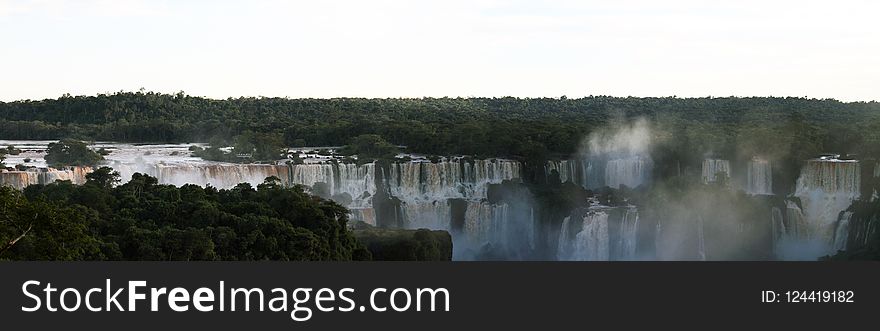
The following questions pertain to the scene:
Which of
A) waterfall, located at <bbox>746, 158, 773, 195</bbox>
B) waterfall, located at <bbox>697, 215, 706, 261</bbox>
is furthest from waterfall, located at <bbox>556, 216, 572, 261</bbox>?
waterfall, located at <bbox>746, 158, 773, 195</bbox>

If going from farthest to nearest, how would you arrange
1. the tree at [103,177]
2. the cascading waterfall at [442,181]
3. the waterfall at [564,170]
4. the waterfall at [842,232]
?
the waterfall at [564,170] → the cascading waterfall at [442,181] → the waterfall at [842,232] → the tree at [103,177]

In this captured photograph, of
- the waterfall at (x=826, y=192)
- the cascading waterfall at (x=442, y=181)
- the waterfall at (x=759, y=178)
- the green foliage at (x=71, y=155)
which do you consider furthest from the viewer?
the green foliage at (x=71, y=155)

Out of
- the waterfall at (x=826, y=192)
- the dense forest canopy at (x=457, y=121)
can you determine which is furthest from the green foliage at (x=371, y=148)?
the waterfall at (x=826, y=192)

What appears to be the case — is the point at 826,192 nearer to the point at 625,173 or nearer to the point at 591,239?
the point at 591,239

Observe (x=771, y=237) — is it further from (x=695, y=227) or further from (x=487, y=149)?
(x=487, y=149)

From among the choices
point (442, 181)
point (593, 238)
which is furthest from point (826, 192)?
point (442, 181)

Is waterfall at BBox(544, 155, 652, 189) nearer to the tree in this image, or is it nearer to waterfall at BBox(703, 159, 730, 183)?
waterfall at BBox(703, 159, 730, 183)

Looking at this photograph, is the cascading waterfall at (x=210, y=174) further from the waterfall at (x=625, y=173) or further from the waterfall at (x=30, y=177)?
the waterfall at (x=625, y=173)
